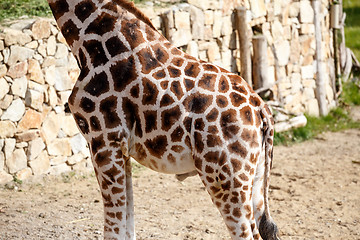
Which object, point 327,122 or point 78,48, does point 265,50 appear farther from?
point 78,48

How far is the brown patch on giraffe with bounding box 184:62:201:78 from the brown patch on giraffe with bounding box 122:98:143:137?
15.4 inches

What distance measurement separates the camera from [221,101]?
3.37 m

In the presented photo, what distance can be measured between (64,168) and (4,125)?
0.95 m

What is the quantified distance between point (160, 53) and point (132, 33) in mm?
219

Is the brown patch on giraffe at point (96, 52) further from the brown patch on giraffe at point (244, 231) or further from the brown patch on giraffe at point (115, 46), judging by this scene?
the brown patch on giraffe at point (244, 231)

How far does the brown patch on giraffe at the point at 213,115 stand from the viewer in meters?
3.30

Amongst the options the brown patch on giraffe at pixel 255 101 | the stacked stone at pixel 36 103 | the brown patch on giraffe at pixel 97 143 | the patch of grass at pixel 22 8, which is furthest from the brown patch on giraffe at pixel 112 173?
the patch of grass at pixel 22 8

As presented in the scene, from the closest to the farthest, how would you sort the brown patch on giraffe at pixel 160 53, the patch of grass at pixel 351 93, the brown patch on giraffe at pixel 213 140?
the brown patch on giraffe at pixel 213 140 < the brown patch on giraffe at pixel 160 53 < the patch of grass at pixel 351 93

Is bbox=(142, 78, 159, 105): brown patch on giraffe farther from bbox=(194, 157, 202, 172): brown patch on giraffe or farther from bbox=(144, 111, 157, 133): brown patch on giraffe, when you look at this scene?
bbox=(194, 157, 202, 172): brown patch on giraffe

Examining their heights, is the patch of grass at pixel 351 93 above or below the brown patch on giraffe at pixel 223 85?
below

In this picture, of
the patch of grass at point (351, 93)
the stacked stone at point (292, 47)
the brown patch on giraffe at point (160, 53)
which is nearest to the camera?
the brown patch on giraffe at point (160, 53)

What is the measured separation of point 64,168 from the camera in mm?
6656

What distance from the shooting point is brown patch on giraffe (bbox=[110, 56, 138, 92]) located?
339 cm

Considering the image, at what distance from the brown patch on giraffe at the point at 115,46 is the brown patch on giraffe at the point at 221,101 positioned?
2.16 ft
